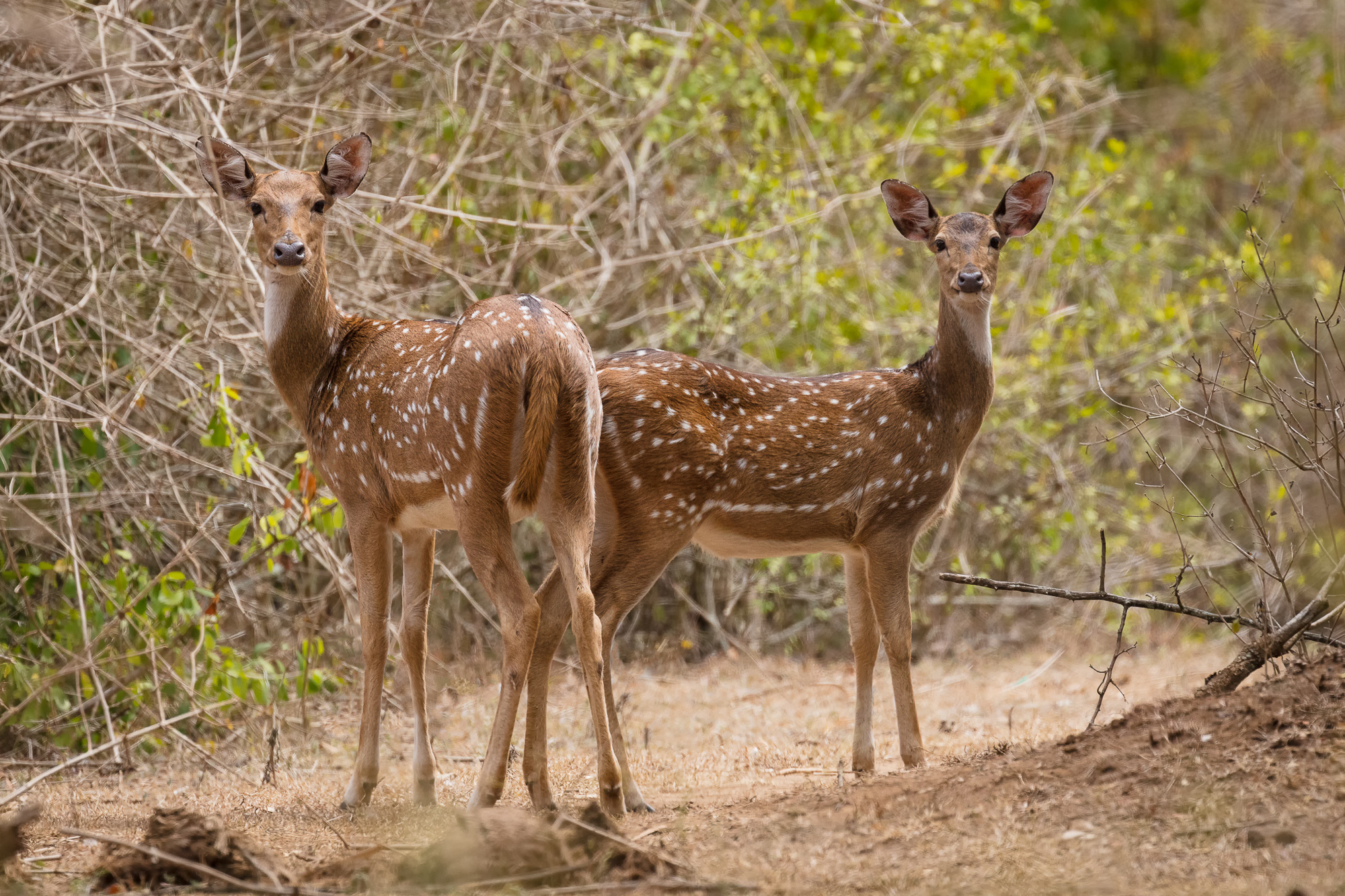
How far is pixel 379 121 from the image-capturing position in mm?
10070

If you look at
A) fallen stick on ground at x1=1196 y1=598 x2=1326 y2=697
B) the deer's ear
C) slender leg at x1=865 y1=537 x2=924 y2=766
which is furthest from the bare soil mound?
the deer's ear

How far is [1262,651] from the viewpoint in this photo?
5906 millimetres

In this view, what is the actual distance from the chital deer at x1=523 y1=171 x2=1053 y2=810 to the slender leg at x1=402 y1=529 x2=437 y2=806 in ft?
1.92

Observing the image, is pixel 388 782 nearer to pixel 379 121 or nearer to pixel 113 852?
pixel 113 852

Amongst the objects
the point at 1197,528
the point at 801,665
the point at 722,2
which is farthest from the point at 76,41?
the point at 1197,528

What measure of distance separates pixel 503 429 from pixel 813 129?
708 cm

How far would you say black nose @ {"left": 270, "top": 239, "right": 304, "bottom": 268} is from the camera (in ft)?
20.4

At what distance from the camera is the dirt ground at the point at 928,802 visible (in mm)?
4492

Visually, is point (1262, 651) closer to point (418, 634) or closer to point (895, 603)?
point (895, 603)

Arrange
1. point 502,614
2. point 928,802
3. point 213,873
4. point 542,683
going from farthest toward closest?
point 542,683
point 502,614
point 928,802
point 213,873

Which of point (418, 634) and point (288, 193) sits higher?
point (288, 193)

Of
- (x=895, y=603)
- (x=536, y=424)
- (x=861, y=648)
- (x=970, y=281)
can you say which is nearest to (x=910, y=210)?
(x=970, y=281)

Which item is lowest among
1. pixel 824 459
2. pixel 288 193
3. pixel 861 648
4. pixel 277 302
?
pixel 861 648

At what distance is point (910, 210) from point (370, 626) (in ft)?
11.5
